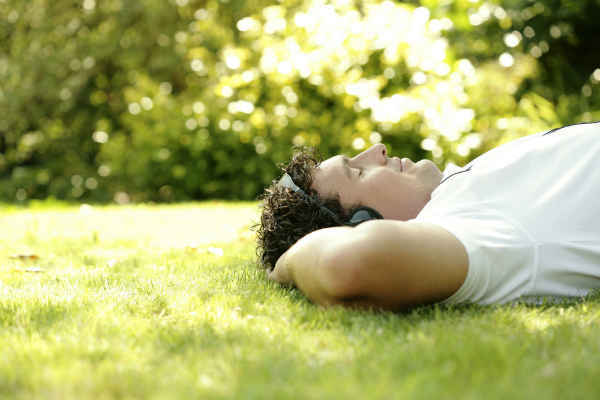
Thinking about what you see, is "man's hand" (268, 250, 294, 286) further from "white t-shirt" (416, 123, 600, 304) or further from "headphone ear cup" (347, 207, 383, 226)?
"white t-shirt" (416, 123, 600, 304)

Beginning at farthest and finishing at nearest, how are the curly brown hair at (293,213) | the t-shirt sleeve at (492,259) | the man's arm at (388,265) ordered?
the curly brown hair at (293,213) < the t-shirt sleeve at (492,259) < the man's arm at (388,265)

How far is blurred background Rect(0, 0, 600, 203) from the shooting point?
774 centimetres

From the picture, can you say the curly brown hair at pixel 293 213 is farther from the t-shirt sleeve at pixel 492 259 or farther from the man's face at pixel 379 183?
the t-shirt sleeve at pixel 492 259

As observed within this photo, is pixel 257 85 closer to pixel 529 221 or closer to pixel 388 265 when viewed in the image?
pixel 529 221

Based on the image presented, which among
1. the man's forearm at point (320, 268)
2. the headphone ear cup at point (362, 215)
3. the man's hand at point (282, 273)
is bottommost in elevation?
the man's hand at point (282, 273)

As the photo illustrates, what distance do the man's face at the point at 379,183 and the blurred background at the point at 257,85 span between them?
4830 millimetres

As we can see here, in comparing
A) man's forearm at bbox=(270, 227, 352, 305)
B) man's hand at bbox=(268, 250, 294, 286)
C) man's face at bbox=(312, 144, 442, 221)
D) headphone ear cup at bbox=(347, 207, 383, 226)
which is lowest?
man's hand at bbox=(268, 250, 294, 286)

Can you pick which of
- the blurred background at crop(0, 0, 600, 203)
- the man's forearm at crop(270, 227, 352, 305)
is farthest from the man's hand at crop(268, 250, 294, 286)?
the blurred background at crop(0, 0, 600, 203)

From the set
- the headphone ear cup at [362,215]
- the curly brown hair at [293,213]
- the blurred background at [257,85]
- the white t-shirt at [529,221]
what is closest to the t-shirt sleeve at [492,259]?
the white t-shirt at [529,221]

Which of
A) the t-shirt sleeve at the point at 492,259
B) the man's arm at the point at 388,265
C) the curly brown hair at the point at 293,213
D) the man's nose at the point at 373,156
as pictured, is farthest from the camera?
the man's nose at the point at 373,156

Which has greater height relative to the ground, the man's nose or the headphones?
the man's nose

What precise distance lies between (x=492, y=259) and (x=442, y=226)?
0.20 metres

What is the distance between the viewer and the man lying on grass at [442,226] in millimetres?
2035

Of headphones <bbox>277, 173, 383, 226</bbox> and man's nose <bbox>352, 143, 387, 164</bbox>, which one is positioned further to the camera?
man's nose <bbox>352, 143, 387, 164</bbox>
